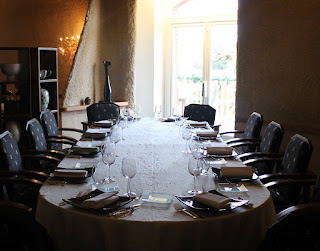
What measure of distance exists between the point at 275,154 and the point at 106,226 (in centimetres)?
195

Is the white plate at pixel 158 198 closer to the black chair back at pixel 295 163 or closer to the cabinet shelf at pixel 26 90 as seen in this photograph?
the black chair back at pixel 295 163

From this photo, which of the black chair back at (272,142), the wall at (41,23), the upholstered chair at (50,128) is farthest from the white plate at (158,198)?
the wall at (41,23)

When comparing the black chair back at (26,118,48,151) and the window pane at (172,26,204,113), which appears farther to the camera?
the window pane at (172,26,204,113)

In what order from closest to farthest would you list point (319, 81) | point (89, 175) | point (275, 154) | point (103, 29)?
1. point (89, 175)
2. point (275, 154)
3. point (319, 81)
4. point (103, 29)

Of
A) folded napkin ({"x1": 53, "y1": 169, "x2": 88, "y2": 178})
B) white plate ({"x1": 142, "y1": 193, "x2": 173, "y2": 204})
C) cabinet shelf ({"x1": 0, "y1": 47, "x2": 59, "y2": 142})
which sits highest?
cabinet shelf ({"x1": 0, "y1": 47, "x2": 59, "y2": 142})

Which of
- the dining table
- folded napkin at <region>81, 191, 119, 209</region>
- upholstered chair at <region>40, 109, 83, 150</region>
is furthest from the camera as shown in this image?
upholstered chair at <region>40, 109, 83, 150</region>

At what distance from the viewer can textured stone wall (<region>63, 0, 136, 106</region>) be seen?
6.40 m

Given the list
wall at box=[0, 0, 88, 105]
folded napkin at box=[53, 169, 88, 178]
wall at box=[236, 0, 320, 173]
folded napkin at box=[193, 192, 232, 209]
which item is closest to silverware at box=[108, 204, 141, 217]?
folded napkin at box=[193, 192, 232, 209]

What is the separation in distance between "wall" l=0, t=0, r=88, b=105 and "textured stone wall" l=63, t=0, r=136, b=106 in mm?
474

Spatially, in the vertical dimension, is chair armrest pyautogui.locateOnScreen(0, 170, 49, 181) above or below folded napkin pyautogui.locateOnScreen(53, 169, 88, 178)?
below

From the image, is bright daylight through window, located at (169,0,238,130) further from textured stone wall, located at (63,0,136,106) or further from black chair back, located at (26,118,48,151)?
black chair back, located at (26,118,48,151)

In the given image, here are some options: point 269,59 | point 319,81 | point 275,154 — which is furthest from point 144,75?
point 275,154

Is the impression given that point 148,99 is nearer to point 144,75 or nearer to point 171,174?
point 144,75

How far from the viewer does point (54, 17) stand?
22.8ft
